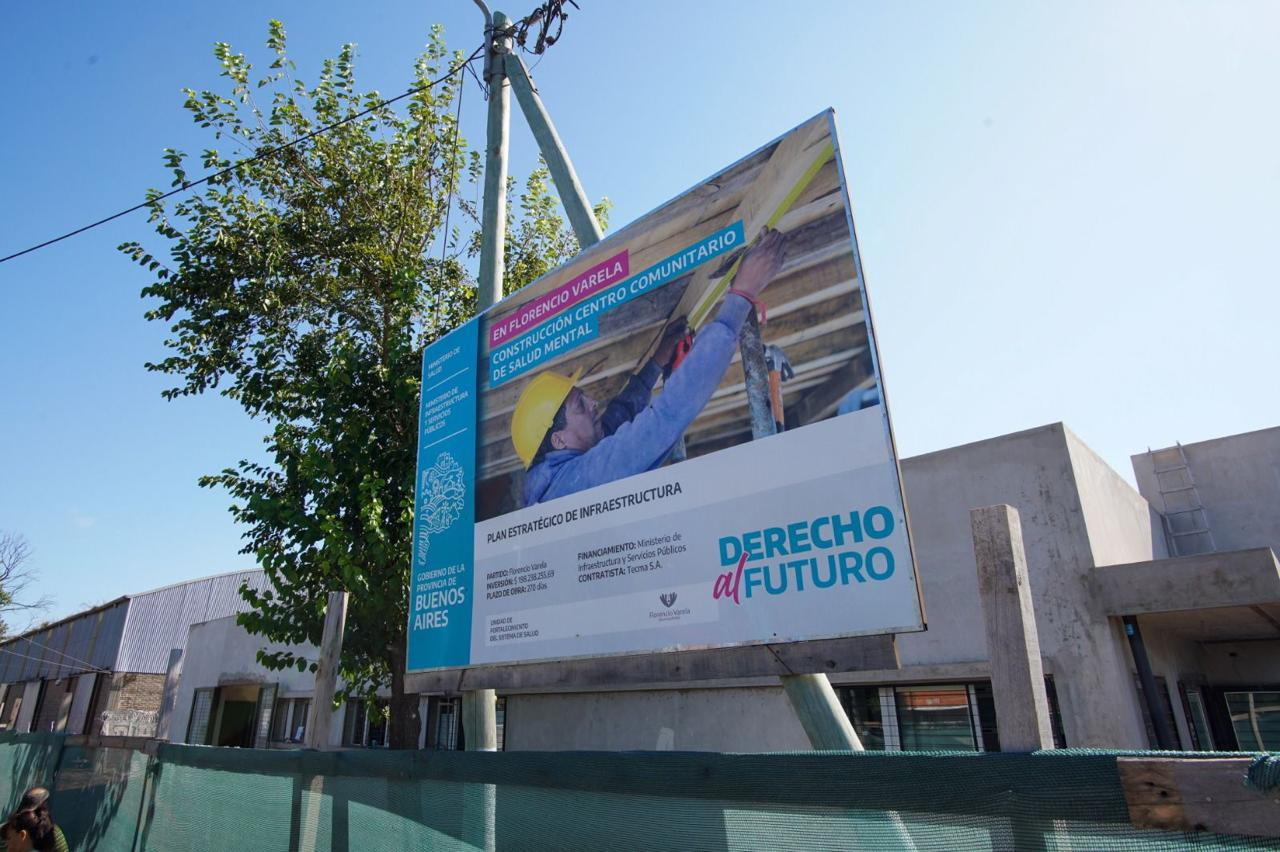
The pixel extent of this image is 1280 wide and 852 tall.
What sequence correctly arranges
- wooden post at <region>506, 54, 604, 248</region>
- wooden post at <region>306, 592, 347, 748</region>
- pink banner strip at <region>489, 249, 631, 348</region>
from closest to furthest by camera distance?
pink banner strip at <region>489, 249, 631, 348</region> < wooden post at <region>306, 592, 347, 748</region> < wooden post at <region>506, 54, 604, 248</region>

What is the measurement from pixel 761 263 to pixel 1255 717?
42.6 feet

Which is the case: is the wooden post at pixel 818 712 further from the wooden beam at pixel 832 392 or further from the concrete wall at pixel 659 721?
the concrete wall at pixel 659 721

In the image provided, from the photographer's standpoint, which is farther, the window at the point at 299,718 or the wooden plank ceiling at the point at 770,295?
the window at the point at 299,718

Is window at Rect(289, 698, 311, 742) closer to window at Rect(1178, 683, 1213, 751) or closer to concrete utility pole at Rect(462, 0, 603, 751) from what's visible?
concrete utility pole at Rect(462, 0, 603, 751)

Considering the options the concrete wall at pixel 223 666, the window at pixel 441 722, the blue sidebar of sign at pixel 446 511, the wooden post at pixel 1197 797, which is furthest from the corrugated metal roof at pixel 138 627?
the wooden post at pixel 1197 797

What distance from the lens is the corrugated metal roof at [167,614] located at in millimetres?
26719

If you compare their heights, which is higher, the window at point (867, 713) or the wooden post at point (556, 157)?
the wooden post at point (556, 157)

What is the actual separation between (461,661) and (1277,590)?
7.45m

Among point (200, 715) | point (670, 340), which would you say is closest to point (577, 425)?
point (670, 340)

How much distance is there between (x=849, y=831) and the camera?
2229 mm

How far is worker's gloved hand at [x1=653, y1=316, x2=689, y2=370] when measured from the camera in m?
4.39

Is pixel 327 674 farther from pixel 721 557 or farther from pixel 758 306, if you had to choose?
pixel 758 306

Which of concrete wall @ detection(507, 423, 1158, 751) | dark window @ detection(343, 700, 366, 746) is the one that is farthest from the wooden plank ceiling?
dark window @ detection(343, 700, 366, 746)

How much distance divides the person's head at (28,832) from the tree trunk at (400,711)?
3.02 metres
